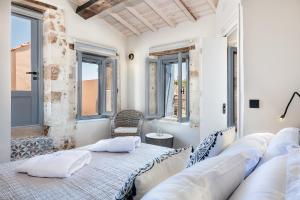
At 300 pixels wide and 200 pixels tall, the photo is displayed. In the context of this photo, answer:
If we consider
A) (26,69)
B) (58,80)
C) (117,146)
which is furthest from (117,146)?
(26,69)

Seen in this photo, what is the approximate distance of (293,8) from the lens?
208cm

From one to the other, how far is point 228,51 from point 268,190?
3.14 metres

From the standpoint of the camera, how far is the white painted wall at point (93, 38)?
12.1 ft

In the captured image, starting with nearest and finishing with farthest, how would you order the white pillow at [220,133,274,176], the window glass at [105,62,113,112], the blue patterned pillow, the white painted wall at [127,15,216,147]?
1. the white pillow at [220,133,274,176]
2. the blue patterned pillow
3. the white painted wall at [127,15,216,147]
4. the window glass at [105,62,113,112]

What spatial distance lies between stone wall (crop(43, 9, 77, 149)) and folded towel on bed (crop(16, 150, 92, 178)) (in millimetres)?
1822

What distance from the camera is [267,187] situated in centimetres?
67

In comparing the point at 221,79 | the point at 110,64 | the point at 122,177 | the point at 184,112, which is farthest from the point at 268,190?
the point at 110,64

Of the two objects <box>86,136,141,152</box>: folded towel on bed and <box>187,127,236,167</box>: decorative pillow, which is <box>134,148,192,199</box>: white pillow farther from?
<box>86,136,141,152</box>: folded towel on bed

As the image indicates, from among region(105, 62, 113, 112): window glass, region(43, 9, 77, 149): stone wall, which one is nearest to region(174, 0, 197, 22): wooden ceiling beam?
region(105, 62, 113, 112): window glass

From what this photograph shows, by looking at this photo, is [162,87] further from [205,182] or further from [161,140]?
[205,182]

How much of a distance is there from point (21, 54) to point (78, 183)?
269cm

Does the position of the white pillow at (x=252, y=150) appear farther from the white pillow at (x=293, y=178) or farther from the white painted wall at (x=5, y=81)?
the white painted wall at (x=5, y=81)

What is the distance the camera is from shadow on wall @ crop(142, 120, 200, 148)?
12.2 ft

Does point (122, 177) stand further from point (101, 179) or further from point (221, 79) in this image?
point (221, 79)
